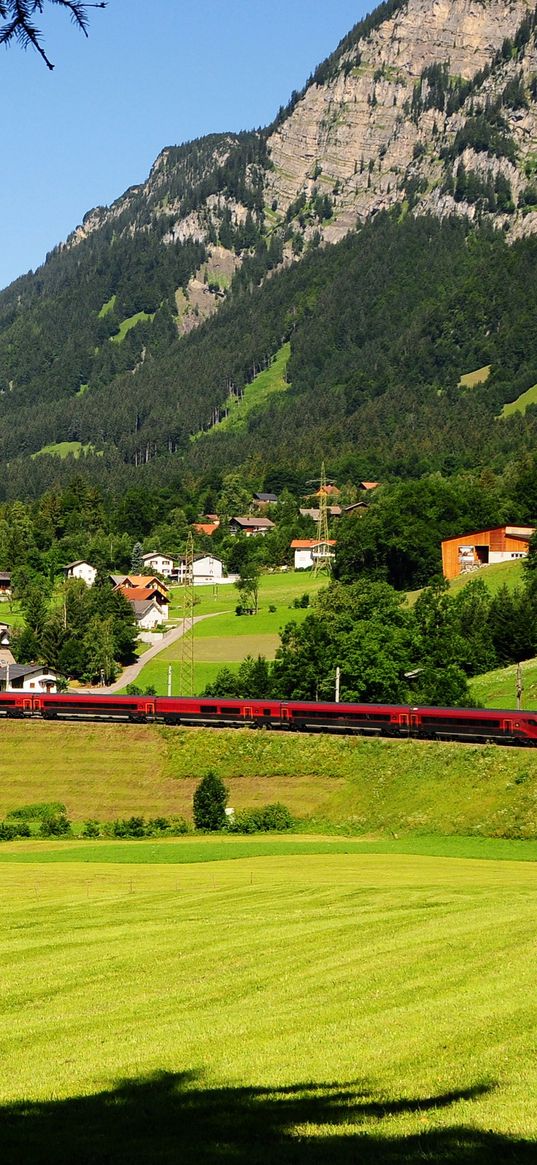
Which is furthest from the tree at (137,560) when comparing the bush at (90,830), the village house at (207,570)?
the bush at (90,830)

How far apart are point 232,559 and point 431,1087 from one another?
16455cm

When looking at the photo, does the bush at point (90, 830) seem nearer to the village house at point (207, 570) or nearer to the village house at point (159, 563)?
the village house at point (207, 570)

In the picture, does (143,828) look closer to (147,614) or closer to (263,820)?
(263,820)

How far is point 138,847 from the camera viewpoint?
55.5 metres

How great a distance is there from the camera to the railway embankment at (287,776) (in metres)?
61.0

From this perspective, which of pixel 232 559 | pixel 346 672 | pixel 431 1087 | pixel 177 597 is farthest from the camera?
pixel 232 559

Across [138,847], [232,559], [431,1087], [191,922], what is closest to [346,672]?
[138,847]

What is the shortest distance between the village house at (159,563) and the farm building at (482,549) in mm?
51938

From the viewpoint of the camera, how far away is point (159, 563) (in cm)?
18450

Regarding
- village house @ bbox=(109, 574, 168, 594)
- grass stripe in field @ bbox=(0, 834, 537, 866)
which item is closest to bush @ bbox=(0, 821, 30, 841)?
grass stripe in field @ bbox=(0, 834, 537, 866)

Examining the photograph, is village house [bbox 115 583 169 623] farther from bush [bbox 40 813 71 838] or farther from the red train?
bush [bbox 40 813 71 838]

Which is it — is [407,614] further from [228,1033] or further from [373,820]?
[228,1033]

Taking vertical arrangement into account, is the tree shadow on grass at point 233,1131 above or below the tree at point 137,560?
below

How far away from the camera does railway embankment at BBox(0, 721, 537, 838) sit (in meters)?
61.0
